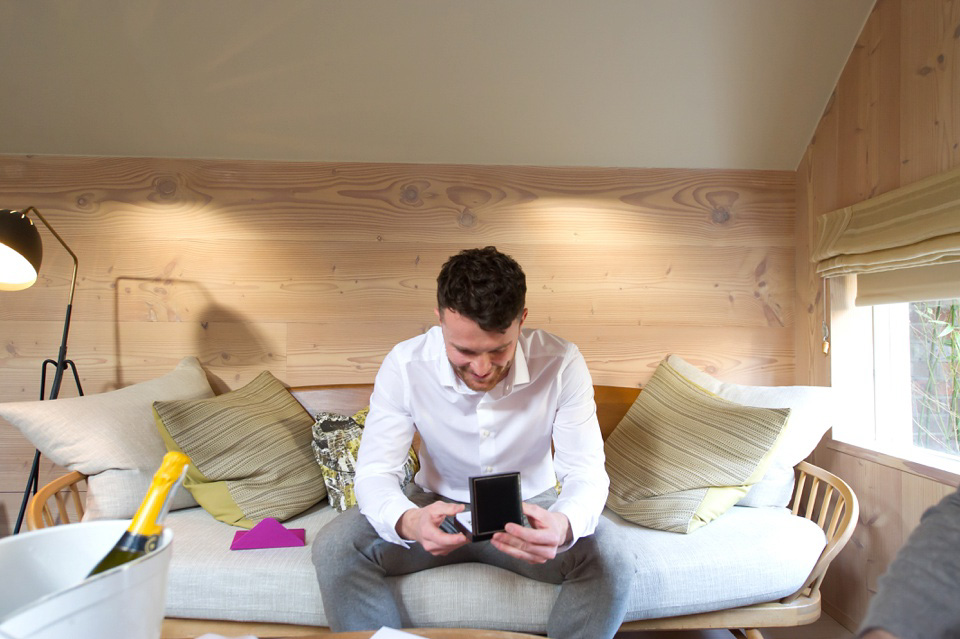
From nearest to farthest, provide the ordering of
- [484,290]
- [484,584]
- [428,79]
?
[484,290]
[484,584]
[428,79]

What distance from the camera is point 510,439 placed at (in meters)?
1.88

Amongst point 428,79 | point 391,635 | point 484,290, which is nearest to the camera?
point 391,635

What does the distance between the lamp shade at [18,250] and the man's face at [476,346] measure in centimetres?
132

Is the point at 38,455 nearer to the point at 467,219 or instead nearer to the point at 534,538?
the point at 467,219

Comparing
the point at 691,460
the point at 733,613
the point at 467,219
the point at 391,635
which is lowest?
the point at 733,613

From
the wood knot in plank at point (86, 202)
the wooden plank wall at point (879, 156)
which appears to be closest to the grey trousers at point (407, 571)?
the wooden plank wall at point (879, 156)

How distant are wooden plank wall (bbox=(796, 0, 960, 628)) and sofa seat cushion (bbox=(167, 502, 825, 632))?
1.54 ft

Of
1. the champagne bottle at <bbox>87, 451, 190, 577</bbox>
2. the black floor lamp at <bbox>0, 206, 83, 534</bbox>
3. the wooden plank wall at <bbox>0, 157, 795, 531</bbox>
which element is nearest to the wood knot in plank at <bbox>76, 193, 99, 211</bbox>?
the wooden plank wall at <bbox>0, 157, 795, 531</bbox>

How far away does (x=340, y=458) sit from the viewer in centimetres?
226

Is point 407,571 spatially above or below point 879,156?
below

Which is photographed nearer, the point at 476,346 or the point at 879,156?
the point at 476,346

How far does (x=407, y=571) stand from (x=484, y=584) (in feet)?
0.67

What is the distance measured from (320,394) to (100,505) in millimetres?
867

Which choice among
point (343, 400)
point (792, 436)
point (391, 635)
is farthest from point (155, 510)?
point (792, 436)
